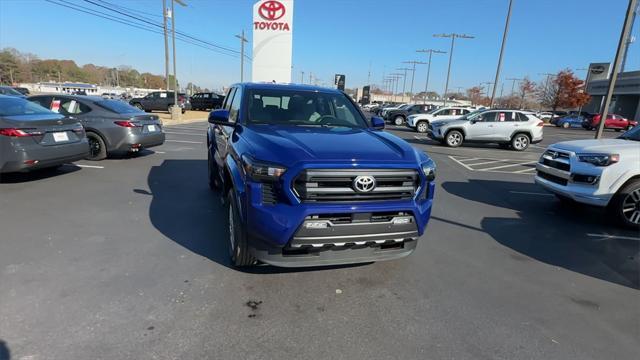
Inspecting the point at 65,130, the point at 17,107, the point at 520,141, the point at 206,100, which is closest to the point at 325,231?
the point at 65,130

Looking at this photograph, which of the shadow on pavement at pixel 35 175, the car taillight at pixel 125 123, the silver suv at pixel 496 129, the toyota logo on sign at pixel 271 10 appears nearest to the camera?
the shadow on pavement at pixel 35 175

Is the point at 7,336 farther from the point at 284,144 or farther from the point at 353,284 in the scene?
the point at 353,284

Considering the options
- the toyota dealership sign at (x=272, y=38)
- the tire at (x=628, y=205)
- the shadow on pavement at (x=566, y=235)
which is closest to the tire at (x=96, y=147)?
the shadow on pavement at (x=566, y=235)

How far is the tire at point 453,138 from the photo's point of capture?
16.5 metres

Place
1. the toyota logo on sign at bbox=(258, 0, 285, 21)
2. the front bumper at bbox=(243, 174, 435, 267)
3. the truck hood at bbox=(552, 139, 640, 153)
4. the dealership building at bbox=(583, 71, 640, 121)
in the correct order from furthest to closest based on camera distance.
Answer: the dealership building at bbox=(583, 71, 640, 121), the toyota logo on sign at bbox=(258, 0, 285, 21), the truck hood at bbox=(552, 139, 640, 153), the front bumper at bbox=(243, 174, 435, 267)

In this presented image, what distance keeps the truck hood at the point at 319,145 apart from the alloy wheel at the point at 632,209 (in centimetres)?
415

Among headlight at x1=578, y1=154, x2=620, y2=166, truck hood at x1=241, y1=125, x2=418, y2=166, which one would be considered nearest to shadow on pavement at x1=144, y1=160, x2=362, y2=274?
truck hood at x1=241, y1=125, x2=418, y2=166

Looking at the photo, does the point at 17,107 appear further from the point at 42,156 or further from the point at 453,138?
the point at 453,138

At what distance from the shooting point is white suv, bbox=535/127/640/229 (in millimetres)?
5406

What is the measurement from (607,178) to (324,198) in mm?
4851

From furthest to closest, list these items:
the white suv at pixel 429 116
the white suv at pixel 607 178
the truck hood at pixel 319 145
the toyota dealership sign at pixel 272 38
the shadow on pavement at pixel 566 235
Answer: the white suv at pixel 429 116 < the toyota dealership sign at pixel 272 38 < the white suv at pixel 607 178 < the shadow on pavement at pixel 566 235 < the truck hood at pixel 319 145

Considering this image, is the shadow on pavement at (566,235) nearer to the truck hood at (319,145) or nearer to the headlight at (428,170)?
the headlight at (428,170)

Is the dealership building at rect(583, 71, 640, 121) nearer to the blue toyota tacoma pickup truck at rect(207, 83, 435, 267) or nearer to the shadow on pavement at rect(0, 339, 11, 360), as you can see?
the blue toyota tacoma pickup truck at rect(207, 83, 435, 267)

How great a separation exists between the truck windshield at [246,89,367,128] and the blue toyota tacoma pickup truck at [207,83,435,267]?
2.17 ft
